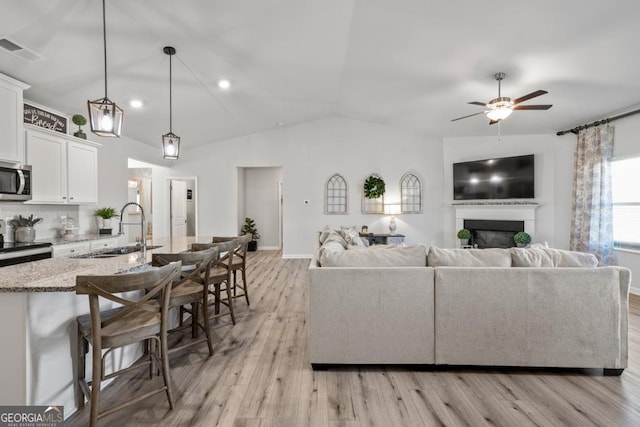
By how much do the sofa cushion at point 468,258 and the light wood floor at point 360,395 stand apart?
801 millimetres

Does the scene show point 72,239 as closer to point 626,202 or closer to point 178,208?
point 178,208

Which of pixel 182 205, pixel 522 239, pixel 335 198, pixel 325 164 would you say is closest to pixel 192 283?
pixel 335 198

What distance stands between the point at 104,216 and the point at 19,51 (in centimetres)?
235

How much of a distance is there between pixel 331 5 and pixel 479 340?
3.48 metres

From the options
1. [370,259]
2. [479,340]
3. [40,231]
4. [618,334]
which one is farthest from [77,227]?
[618,334]

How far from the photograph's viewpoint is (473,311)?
214cm

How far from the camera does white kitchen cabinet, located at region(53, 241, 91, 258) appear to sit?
11.0 ft

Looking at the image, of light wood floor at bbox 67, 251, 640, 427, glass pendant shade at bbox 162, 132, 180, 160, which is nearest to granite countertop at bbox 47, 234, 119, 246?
glass pendant shade at bbox 162, 132, 180, 160

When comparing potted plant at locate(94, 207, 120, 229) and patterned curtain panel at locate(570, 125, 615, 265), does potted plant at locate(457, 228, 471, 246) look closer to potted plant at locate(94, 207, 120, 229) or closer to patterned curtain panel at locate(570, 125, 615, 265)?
patterned curtain panel at locate(570, 125, 615, 265)

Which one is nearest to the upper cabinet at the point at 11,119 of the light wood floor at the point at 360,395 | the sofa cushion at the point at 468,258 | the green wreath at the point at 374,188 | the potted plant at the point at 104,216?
the potted plant at the point at 104,216

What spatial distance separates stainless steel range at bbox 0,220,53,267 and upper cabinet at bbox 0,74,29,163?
827 millimetres

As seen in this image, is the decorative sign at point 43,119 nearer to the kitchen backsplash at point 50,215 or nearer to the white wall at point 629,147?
the kitchen backsplash at point 50,215

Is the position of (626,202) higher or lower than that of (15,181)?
lower

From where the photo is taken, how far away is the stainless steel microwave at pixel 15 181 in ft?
9.47
